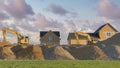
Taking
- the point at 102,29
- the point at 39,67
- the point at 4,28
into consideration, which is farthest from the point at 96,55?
the point at 102,29

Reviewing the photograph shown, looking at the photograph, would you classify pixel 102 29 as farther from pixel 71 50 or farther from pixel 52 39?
pixel 71 50

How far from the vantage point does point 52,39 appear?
299ft

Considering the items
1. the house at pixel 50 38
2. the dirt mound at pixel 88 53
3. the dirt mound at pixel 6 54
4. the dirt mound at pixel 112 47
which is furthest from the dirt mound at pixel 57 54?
the house at pixel 50 38

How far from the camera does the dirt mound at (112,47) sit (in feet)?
172

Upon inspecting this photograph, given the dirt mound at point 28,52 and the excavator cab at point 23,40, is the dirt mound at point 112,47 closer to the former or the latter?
the dirt mound at point 28,52

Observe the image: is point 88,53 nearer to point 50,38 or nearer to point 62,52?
point 62,52

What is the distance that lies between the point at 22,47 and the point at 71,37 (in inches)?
1383

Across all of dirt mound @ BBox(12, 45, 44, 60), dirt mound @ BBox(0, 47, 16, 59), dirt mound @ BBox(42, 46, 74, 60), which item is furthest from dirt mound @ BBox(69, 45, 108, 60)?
dirt mound @ BBox(0, 47, 16, 59)

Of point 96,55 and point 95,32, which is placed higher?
point 95,32

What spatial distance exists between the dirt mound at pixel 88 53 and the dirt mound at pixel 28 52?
19.6 ft

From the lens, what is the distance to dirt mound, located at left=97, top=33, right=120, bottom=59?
5233cm

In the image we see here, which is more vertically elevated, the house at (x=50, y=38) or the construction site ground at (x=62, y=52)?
the house at (x=50, y=38)

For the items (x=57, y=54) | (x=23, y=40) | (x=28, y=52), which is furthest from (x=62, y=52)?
(x=23, y=40)

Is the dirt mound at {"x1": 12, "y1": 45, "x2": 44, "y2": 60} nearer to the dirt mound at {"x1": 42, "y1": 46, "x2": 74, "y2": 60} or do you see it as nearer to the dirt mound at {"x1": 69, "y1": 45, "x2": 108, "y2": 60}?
the dirt mound at {"x1": 42, "y1": 46, "x2": 74, "y2": 60}
